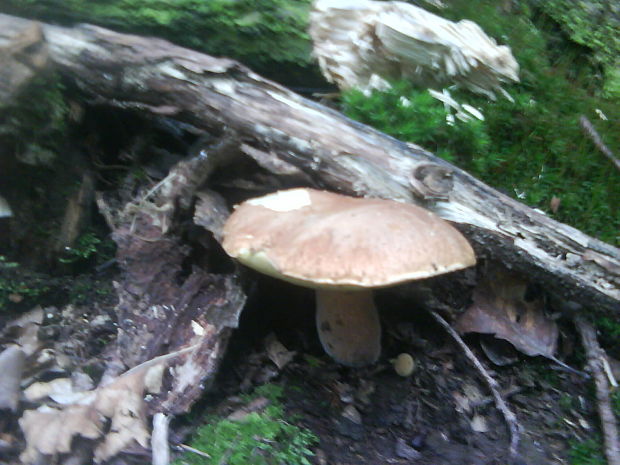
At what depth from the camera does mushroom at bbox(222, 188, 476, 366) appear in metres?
1.65

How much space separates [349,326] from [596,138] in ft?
6.13

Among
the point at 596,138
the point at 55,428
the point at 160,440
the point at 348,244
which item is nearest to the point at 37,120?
the point at 55,428

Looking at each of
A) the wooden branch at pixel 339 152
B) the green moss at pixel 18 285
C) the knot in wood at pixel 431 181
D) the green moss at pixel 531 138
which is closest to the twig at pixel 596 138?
the green moss at pixel 531 138

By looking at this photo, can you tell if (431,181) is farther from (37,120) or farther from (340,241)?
(37,120)

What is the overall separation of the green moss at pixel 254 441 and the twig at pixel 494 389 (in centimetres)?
82

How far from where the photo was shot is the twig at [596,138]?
9.27 feet

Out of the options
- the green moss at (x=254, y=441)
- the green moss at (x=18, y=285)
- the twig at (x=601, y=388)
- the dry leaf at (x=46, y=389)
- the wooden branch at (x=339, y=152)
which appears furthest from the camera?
the green moss at (x=18, y=285)

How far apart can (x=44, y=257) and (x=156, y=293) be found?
0.79m

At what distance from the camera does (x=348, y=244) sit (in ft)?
5.55

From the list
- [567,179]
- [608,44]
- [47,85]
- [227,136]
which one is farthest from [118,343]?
[608,44]

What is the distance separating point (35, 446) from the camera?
1.89 m

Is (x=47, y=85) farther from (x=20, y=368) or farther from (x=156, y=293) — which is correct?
(x=20, y=368)

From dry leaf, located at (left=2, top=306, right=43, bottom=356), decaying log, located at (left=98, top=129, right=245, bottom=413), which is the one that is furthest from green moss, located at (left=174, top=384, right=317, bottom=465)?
dry leaf, located at (left=2, top=306, right=43, bottom=356)

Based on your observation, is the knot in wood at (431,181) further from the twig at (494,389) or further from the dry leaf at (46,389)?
the dry leaf at (46,389)
